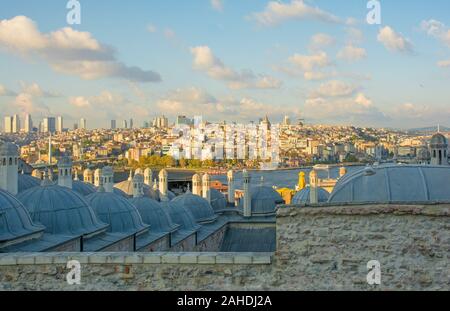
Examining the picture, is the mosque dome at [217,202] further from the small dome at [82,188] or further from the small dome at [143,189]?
the small dome at [82,188]

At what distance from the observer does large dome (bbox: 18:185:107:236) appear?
32.3 feet

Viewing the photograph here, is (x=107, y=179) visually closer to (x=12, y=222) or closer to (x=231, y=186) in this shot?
(x=12, y=222)

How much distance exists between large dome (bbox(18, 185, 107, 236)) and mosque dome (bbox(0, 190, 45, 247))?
3.16 feet

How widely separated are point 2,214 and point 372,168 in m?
5.93

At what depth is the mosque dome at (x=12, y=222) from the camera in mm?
8094

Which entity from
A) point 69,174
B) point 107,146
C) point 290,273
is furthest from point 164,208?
point 107,146

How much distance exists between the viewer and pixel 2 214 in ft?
26.9

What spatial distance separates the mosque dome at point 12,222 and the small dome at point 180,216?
610cm

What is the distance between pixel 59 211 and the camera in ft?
32.9

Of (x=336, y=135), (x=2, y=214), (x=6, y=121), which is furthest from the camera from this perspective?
(x=336, y=135)

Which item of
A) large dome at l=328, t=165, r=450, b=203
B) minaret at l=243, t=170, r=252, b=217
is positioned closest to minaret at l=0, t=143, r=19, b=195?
large dome at l=328, t=165, r=450, b=203

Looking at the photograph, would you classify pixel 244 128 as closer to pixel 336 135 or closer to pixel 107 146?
pixel 336 135

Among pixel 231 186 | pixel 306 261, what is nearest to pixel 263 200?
pixel 231 186

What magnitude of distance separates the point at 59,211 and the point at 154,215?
362 centimetres
